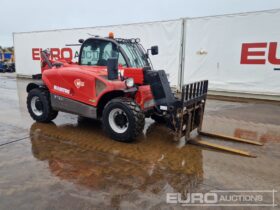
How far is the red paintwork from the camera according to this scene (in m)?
4.82

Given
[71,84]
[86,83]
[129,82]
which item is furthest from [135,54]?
[71,84]

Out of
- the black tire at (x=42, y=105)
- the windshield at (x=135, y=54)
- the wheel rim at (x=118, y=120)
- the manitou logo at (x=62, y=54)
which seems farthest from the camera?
the manitou logo at (x=62, y=54)

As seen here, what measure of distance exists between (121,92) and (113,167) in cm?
159

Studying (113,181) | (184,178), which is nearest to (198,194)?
(184,178)

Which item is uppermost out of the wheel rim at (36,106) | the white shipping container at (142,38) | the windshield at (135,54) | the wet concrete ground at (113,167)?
the white shipping container at (142,38)

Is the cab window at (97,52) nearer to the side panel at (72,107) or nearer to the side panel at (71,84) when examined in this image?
the side panel at (71,84)

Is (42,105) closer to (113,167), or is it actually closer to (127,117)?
(127,117)

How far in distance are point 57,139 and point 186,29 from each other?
8118mm

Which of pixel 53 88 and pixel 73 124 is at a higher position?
pixel 53 88

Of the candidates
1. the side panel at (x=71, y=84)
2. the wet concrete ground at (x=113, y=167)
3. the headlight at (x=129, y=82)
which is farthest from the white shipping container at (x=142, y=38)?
the headlight at (x=129, y=82)

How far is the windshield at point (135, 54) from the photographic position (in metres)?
5.31

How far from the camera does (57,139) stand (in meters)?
4.97

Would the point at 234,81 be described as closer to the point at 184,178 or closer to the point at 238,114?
the point at 238,114

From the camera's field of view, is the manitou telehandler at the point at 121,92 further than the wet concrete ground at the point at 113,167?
Yes
